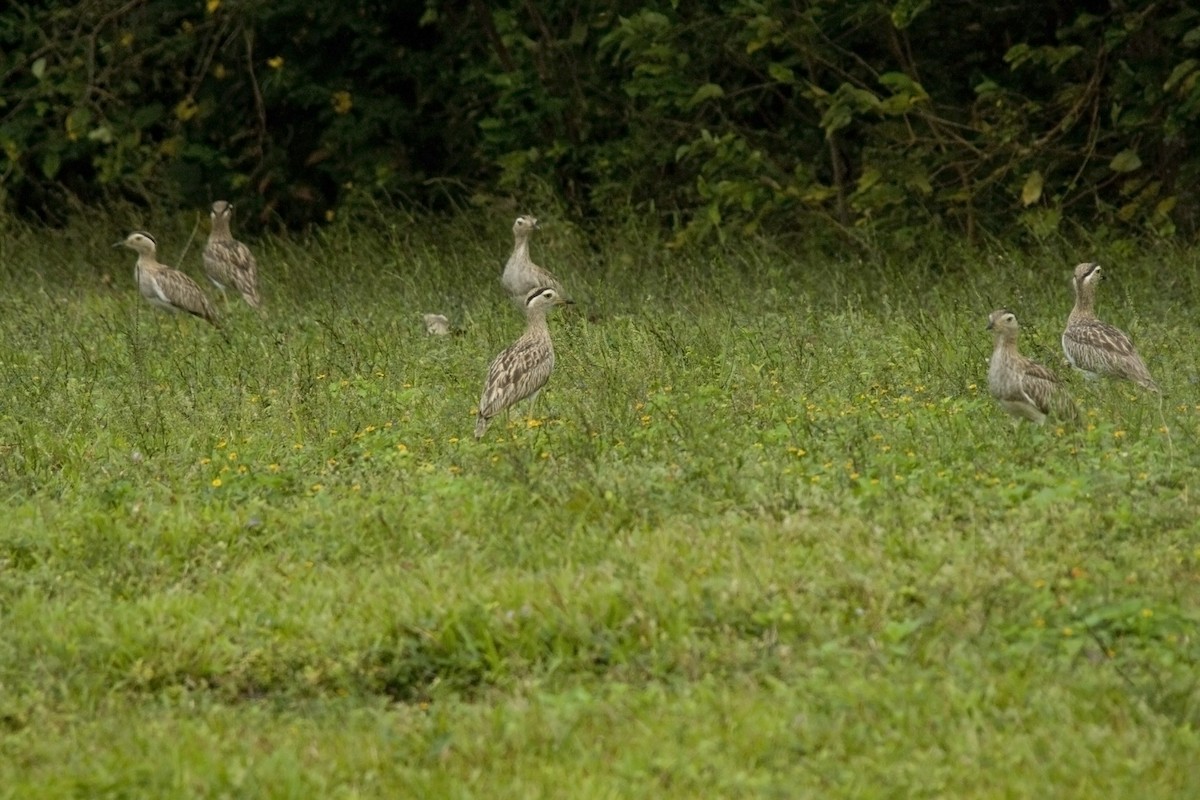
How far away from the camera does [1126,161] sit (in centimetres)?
1593

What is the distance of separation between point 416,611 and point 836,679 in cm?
167

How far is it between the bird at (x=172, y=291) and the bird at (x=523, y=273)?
233 cm

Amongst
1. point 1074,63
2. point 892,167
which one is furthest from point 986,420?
point 1074,63

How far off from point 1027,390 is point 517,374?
2800mm

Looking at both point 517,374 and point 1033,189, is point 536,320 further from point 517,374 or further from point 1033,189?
point 1033,189

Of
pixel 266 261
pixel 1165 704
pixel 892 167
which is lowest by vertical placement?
pixel 266 261

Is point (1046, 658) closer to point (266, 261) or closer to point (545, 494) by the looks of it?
point (545, 494)

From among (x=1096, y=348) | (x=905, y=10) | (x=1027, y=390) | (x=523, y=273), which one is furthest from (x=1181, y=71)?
(x=1027, y=390)

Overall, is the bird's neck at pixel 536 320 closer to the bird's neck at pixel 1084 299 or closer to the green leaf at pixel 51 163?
the bird's neck at pixel 1084 299

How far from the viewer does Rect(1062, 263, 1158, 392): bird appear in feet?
36.9

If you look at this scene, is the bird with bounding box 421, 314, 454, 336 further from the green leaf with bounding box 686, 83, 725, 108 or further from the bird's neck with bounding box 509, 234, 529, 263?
the green leaf with bounding box 686, 83, 725, 108

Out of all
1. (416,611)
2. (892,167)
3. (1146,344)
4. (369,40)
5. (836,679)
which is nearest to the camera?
(836,679)

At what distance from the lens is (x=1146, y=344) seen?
1247 cm

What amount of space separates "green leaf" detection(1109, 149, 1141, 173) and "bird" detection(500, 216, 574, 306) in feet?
14.8
